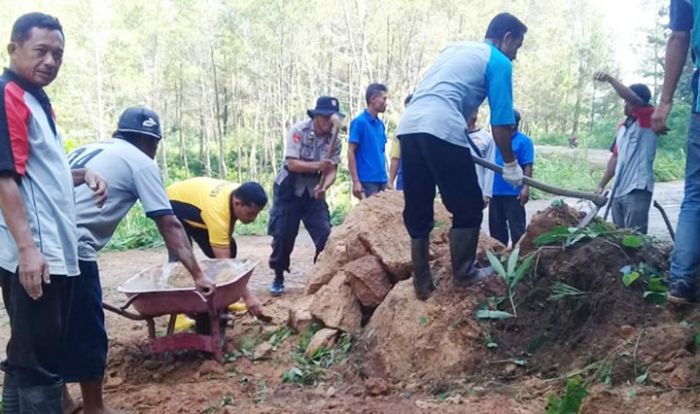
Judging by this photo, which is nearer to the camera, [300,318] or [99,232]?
[99,232]

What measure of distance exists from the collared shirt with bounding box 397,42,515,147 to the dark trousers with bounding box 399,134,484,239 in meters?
0.06

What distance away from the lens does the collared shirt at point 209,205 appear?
442 centimetres

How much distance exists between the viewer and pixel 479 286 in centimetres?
367

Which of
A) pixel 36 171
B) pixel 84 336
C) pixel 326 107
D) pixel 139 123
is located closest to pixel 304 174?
pixel 326 107

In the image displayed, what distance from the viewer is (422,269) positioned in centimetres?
372

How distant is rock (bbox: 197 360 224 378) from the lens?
3.93 meters

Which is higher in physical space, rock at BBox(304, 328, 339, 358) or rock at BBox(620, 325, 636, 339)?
rock at BBox(620, 325, 636, 339)

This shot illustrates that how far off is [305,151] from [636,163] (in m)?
2.75

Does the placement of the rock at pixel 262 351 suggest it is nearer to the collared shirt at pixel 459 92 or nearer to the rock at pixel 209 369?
the rock at pixel 209 369

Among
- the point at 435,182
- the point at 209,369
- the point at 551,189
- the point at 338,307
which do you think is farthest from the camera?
the point at 338,307

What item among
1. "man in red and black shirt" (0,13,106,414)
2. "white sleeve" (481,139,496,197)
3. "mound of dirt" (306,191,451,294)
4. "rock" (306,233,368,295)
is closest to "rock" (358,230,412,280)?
"mound of dirt" (306,191,451,294)

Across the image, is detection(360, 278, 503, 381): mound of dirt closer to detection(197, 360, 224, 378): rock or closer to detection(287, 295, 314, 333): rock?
detection(287, 295, 314, 333): rock

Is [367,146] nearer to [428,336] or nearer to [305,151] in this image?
[305,151]

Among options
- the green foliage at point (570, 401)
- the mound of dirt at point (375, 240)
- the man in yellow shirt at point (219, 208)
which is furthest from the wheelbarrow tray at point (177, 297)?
the green foliage at point (570, 401)
